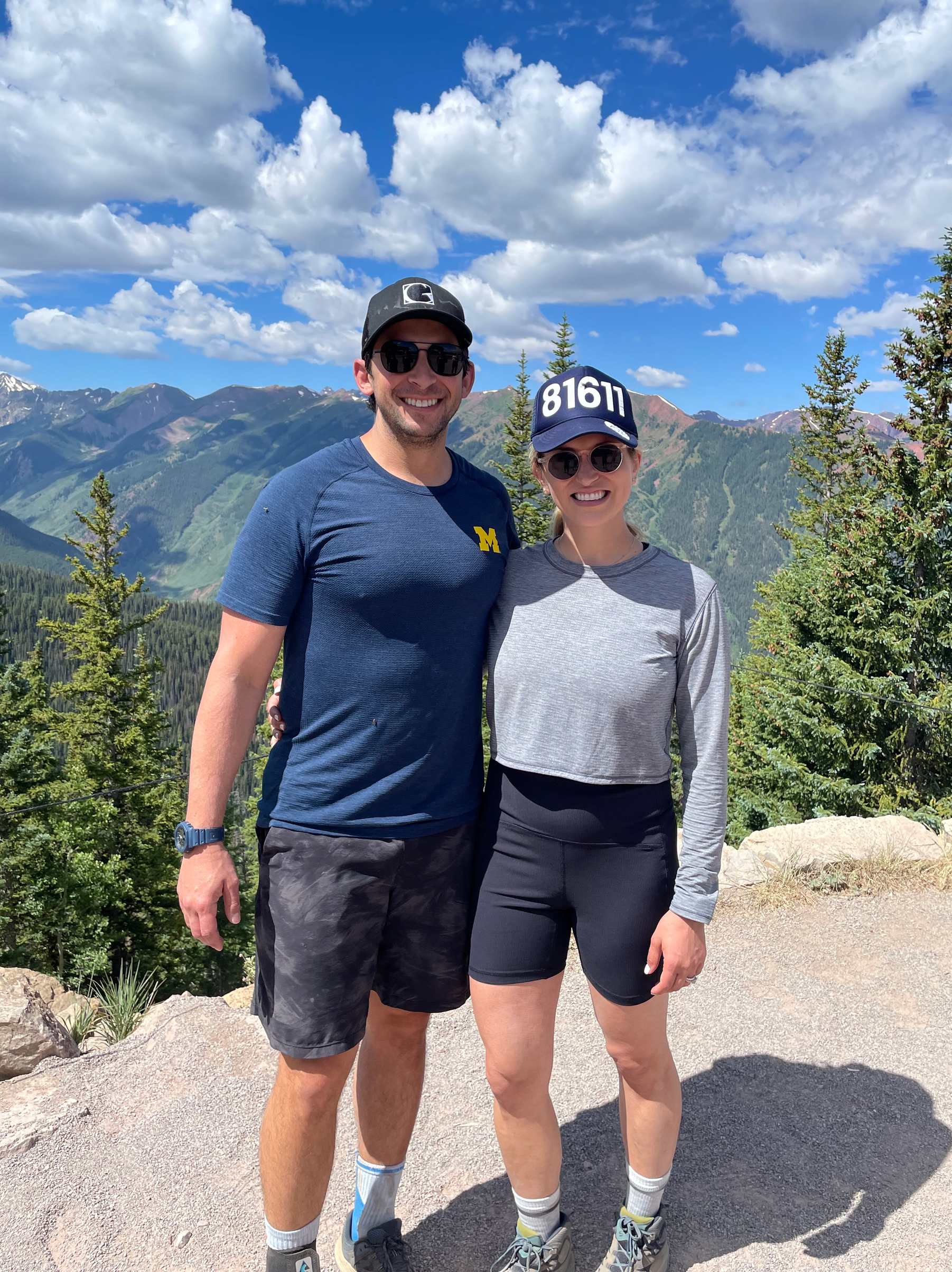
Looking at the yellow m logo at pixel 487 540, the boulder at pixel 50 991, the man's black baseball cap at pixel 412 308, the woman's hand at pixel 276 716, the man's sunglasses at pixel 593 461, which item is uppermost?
the man's black baseball cap at pixel 412 308

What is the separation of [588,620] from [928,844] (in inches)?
208

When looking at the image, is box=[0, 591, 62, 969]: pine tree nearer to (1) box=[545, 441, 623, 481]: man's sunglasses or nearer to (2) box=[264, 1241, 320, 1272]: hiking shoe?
(2) box=[264, 1241, 320, 1272]: hiking shoe

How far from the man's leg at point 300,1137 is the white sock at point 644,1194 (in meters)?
1.00

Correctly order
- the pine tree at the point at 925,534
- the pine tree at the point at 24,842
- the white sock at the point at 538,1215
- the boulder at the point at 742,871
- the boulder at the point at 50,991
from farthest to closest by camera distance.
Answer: the pine tree at the point at 24,842 < the pine tree at the point at 925,534 < the boulder at the point at 742,871 < the boulder at the point at 50,991 < the white sock at the point at 538,1215

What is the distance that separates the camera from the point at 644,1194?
2.59m

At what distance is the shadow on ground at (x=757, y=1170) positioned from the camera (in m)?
2.86

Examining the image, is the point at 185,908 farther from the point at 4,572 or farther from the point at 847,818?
the point at 4,572

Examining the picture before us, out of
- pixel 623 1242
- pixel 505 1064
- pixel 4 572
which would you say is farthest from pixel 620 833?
pixel 4 572

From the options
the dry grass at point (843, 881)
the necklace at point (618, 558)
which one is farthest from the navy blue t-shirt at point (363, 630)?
the dry grass at point (843, 881)

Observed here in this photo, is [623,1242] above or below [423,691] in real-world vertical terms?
below

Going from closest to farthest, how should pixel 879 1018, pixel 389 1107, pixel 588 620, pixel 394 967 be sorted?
pixel 588 620 < pixel 394 967 < pixel 389 1107 < pixel 879 1018

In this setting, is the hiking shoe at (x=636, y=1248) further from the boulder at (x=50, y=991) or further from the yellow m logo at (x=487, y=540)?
the boulder at (x=50, y=991)

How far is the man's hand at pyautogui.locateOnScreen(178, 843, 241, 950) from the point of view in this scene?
2283 millimetres

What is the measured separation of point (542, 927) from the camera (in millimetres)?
2307
